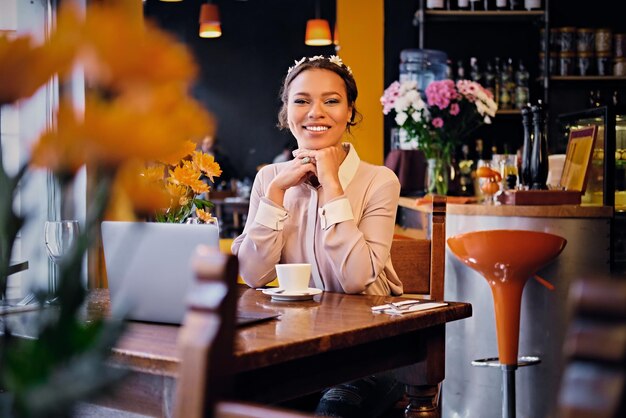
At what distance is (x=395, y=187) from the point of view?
2574 mm

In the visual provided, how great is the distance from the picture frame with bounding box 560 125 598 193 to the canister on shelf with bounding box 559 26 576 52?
2.95 metres

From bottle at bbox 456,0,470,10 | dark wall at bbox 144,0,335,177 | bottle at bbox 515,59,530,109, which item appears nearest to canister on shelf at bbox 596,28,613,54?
bottle at bbox 515,59,530,109

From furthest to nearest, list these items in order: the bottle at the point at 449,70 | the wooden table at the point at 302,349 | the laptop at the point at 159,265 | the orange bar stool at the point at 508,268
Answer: the bottle at the point at 449,70
the orange bar stool at the point at 508,268
the laptop at the point at 159,265
the wooden table at the point at 302,349

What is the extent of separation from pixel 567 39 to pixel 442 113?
7.78 ft

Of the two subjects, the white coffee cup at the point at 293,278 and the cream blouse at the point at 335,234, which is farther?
the cream blouse at the point at 335,234

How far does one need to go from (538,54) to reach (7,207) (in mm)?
6921

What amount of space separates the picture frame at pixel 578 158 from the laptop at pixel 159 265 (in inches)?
99.9

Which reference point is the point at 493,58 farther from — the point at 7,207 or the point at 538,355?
the point at 7,207

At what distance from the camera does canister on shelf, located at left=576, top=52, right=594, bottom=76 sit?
22.0 feet

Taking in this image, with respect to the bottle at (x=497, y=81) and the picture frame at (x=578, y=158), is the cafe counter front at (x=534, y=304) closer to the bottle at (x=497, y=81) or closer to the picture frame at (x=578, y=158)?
the picture frame at (x=578, y=158)

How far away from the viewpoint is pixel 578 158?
383 cm

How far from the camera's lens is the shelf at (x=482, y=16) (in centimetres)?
671

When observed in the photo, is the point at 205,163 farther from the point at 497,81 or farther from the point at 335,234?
the point at 497,81

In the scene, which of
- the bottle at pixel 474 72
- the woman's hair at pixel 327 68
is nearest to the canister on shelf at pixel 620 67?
the bottle at pixel 474 72
